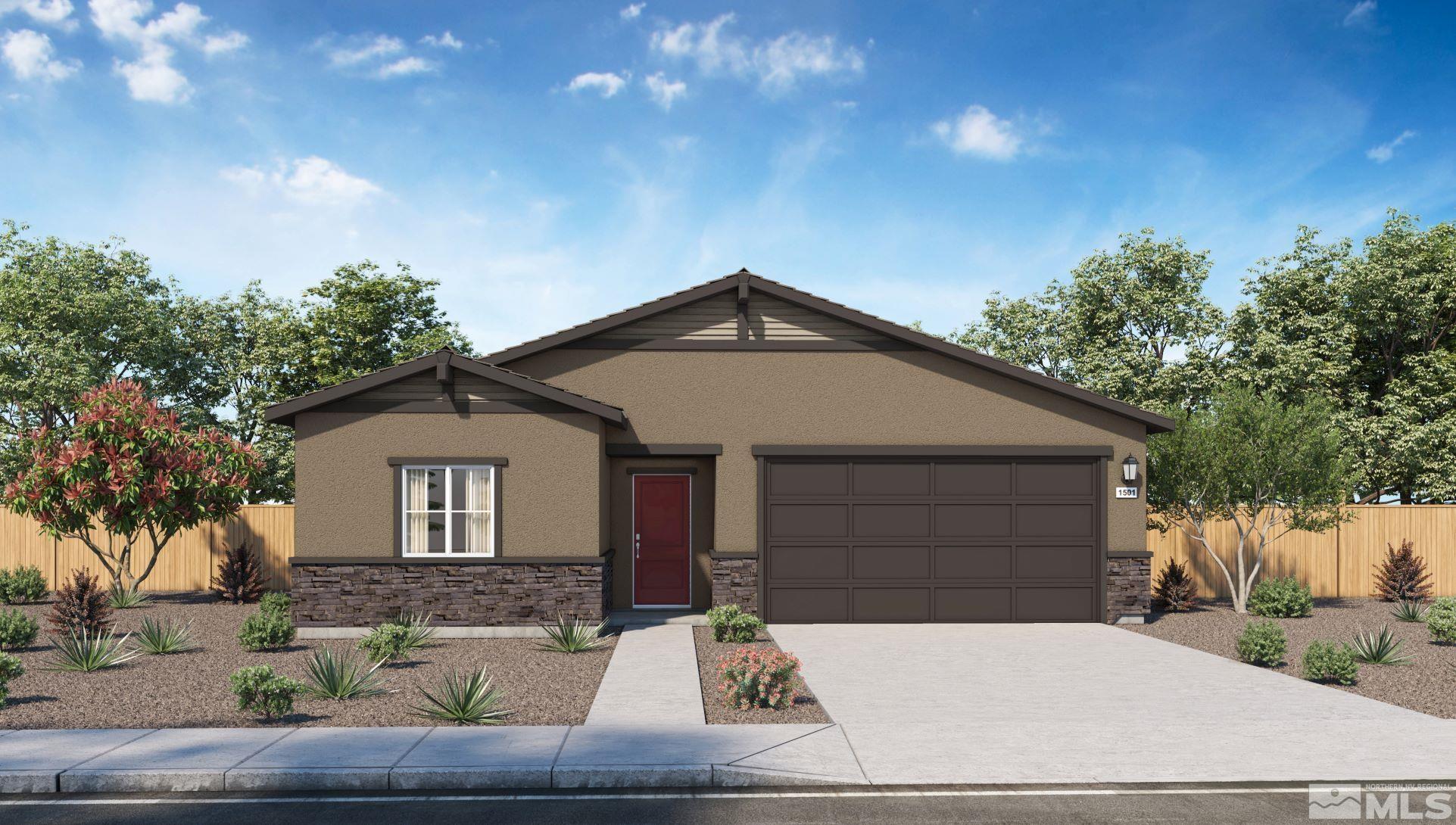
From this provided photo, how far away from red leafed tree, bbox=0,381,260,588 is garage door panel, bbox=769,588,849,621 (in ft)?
34.2

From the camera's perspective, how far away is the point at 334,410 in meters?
14.5

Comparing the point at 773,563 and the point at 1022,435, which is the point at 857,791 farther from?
the point at 1022,435

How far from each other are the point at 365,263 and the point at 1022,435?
78.3 feet

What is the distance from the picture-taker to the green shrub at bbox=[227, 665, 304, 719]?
8922 mm

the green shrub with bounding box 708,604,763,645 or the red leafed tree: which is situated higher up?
the red leafed tree

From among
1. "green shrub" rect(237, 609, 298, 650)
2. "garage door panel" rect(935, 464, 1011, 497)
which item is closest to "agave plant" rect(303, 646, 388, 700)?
"green shrub" rect(237, 609, 298, 650)

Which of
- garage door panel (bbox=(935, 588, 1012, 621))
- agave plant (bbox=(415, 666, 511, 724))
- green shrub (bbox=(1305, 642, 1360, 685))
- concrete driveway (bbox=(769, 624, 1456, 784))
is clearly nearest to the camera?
concrete driveway (bbox=(769, 624, 1456, 784))

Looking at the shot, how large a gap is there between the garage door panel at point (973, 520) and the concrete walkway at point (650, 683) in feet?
15.4

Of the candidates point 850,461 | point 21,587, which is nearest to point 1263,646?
point 850,461

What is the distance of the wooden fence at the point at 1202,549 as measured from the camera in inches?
791

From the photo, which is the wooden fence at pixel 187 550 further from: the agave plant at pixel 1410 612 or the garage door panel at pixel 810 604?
the agave plant at pixel 1410 612

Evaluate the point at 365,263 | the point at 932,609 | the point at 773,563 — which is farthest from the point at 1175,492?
the point at 365,263

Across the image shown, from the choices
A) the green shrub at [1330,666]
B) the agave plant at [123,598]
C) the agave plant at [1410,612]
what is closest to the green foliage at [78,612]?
the agave plant at [123,598]

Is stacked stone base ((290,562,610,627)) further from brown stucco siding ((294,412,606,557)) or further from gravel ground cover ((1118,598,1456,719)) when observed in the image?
gravel ground cover ((1118,598,1456,719))
